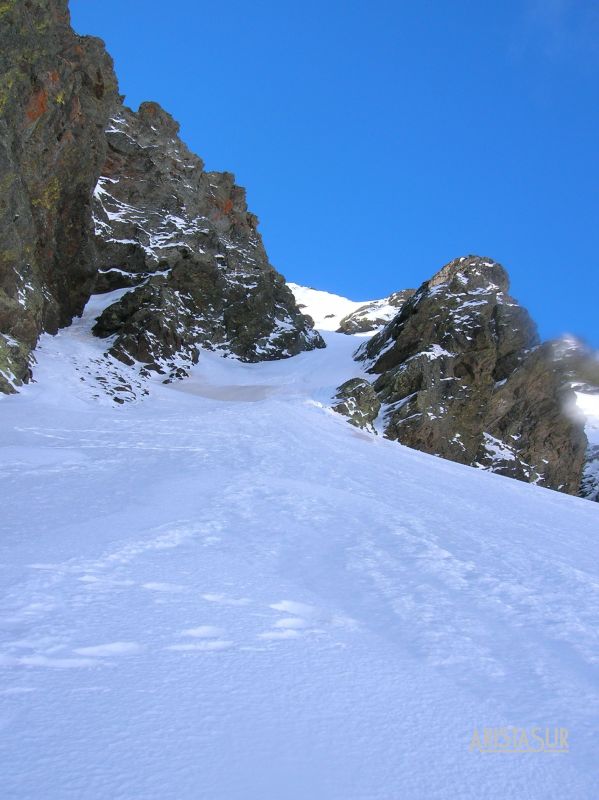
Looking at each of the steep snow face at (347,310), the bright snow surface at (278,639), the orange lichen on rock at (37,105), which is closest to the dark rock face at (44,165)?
the orange lichen on rock at (37,105)

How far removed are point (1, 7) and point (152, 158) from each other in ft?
90.5

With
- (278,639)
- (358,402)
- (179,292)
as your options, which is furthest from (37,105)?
(278,639)

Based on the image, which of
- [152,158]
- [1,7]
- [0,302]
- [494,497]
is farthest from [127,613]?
[152,158]

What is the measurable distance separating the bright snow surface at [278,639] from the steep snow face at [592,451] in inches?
2026

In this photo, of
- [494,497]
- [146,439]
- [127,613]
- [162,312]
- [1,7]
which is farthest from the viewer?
[162,312]

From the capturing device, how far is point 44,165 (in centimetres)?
2816

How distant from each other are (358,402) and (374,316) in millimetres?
67718

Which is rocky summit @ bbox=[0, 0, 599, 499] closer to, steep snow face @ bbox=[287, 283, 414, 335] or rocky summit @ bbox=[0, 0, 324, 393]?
rocky summit @ bbox=[0, 0, 324, 393]

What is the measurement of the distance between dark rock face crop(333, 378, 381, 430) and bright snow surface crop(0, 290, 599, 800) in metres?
20.5

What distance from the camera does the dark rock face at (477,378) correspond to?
1503 inches

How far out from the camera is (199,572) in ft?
15.8

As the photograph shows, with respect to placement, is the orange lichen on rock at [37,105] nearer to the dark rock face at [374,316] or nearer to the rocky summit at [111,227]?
the rocky summit at [111,227]

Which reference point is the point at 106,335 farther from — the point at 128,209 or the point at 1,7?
the point at 1,7

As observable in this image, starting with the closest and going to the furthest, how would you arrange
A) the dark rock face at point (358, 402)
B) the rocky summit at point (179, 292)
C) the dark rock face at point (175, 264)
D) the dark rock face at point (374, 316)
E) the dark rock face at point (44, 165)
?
the dark rock face at point (44, 165)
the rocky summit at point (179, 292)
the dark rock face at point (358, 402)
the dark rock face at point (175, 264)
the dark rock face at point (374, 316)
